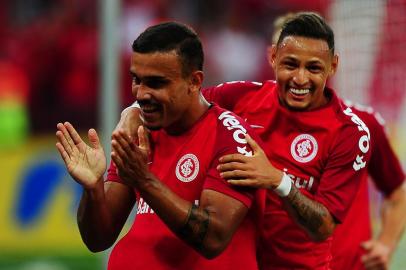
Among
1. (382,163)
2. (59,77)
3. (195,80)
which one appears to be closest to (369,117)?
(382,163)

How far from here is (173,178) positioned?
4.15 metres

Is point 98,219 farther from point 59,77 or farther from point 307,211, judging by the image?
point 59,77

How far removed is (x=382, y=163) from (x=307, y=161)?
1.12m

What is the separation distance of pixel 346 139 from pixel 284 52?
1.47ft

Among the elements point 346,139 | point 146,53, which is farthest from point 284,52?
point 146,53

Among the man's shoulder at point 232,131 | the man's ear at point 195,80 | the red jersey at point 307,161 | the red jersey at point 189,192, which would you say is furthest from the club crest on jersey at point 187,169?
the red jersey at point 307,161

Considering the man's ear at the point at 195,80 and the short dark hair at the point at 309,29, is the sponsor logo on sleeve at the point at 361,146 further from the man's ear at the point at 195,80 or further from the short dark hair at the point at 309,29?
the man's ear at the point at 195,80

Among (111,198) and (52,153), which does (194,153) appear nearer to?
(111,198)

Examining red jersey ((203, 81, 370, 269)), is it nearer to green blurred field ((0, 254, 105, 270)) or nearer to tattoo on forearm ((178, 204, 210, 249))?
tattoo on forearm ((178, 204, 210, 249))

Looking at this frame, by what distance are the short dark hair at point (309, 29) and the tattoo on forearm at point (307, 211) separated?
2.29 ft

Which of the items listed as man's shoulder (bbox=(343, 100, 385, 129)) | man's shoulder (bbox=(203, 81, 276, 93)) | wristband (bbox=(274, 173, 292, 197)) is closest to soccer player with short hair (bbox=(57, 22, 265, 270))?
wristband (bbox=(274, 173, 292, 197))

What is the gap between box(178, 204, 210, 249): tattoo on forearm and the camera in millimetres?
3938

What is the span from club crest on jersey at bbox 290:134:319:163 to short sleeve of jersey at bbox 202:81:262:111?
1.16 feet

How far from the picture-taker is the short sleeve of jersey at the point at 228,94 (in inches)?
190
